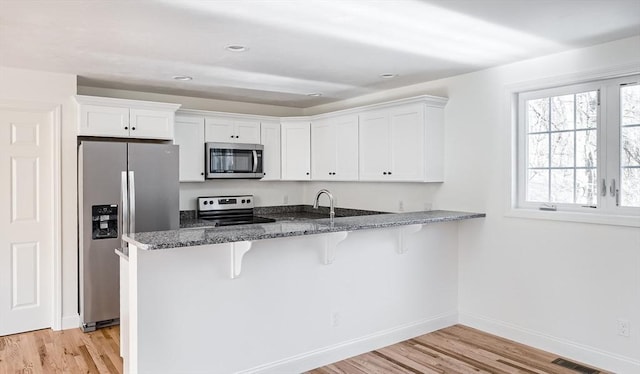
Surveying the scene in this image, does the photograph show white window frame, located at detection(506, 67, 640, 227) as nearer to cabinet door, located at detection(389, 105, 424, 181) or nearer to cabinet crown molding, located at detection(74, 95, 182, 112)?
cabinet door, located at detection(389, 105, 424, 181)

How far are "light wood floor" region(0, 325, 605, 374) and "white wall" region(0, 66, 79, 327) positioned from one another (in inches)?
14.9

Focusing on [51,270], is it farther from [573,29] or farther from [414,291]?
[573,29]

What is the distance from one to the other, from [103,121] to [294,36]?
2.33 m

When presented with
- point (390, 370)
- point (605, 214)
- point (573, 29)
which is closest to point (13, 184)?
point (390, 370)

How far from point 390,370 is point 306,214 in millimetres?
3084

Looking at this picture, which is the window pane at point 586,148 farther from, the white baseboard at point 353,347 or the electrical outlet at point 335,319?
the electrical outlet at point 335,319

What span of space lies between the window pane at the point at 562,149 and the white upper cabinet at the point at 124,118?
3.57 m

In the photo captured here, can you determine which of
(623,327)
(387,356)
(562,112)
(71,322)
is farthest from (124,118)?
(623,327)

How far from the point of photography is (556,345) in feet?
12.0

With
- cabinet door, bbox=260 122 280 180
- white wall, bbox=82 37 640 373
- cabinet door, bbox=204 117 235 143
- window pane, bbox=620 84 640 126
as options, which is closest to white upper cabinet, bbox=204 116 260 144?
cabinet door, bbox=204 117 235 143

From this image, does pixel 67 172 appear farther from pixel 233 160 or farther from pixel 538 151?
pixel 538 151

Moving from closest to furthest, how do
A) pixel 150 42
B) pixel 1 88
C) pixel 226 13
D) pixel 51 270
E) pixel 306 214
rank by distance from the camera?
pixel 226 13, pixel 150 42, pixel 1 88, pixel 51 270, pixel 306 214

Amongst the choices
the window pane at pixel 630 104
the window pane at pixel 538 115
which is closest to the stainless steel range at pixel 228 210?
the window pane at pixel 538 115

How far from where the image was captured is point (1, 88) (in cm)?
400
